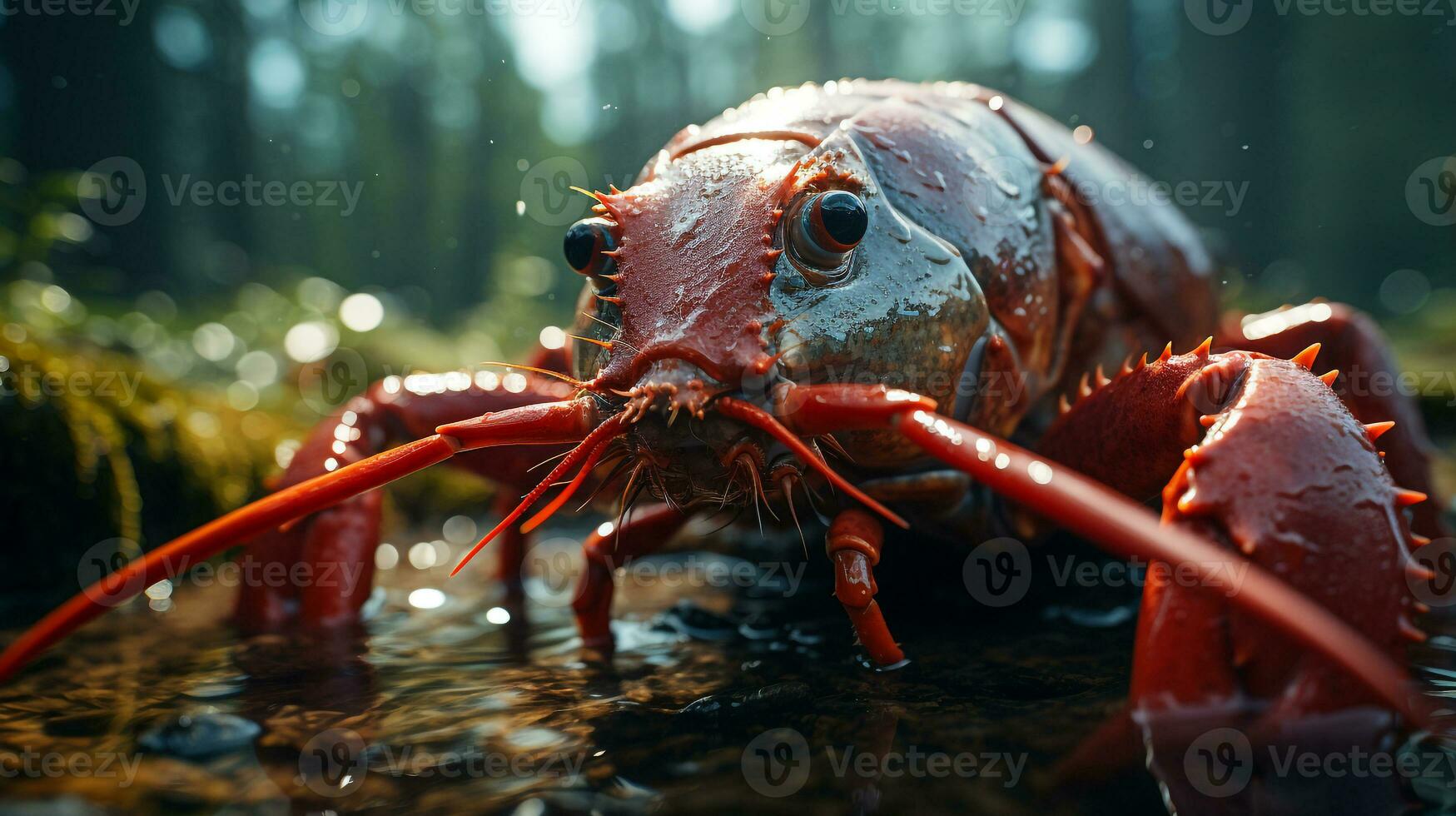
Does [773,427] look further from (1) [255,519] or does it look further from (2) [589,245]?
(1) [255,519]

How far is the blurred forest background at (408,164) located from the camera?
4.50 metres

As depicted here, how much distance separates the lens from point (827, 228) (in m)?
2.14

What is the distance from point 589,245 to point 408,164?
26.3 m

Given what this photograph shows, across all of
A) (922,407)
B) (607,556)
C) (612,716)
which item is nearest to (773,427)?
(922,407)

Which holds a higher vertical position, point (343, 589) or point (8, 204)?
point (8, 204)

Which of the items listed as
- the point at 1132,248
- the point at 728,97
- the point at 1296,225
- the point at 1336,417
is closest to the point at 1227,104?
the point at 1296,225

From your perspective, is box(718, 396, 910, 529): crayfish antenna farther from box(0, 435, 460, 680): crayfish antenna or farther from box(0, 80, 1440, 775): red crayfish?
box(0, 435, 460, 680): crayfish antenna

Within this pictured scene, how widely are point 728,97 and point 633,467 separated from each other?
18105 millimetres

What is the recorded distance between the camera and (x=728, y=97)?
18.8m

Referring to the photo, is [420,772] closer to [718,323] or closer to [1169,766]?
[718,323]

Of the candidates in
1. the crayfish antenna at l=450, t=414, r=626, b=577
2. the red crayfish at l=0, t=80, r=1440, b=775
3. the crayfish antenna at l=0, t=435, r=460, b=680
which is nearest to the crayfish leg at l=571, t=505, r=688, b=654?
the red crayfish at l=0, t=80, r=1440, b=775

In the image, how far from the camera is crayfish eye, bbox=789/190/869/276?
2137 mm

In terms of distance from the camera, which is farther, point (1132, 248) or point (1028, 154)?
point (1132, 248)

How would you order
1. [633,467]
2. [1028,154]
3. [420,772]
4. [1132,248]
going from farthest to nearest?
[1132,248] → [1028,154] → [633,467] → [420,772]
